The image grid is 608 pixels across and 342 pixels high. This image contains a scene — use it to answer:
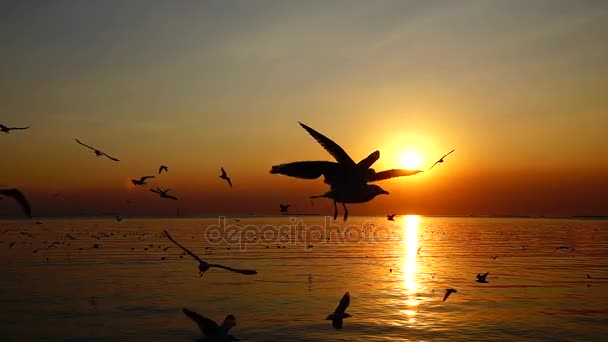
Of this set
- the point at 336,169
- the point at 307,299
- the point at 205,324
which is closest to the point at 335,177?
the point at 336,169

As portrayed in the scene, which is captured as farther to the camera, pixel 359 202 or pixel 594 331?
pixel 594 331

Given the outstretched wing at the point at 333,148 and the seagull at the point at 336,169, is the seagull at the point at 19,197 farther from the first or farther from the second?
the outstretched wing at the point at 333,148

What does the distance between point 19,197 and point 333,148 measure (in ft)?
21.2

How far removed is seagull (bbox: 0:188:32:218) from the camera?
34.4 feet

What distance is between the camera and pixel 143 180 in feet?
74.0

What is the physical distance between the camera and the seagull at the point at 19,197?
1049cm

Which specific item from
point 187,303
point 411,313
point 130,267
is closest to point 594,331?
point 411,313

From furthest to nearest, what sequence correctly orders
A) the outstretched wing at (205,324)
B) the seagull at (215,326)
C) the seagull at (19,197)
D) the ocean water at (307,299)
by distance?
the ocean water at (307,299)
the seagull at (215,326)
the outstretched wing at (205,324)
the seagull at (19,197)

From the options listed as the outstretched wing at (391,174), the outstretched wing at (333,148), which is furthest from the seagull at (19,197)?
the outstretched wing at (391,174)

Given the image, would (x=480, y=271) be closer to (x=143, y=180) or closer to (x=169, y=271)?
(x=169, y=271)

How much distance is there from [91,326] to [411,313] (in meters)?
14.8

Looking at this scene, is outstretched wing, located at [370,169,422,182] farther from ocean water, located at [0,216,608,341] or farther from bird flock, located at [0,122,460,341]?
ocean water, located at [0,216,608,341]

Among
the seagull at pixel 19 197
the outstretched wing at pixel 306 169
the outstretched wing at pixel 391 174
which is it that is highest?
the outstretched wing at pixel 391 174

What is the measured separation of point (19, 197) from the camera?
10734 millimetres
